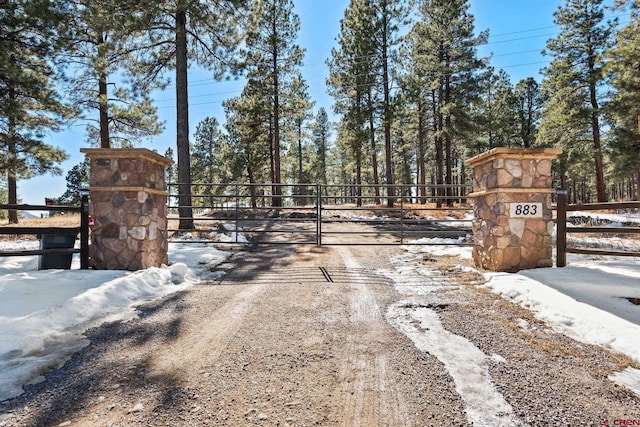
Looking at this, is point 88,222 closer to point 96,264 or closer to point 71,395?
point 96,264

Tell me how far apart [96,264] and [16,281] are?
3.03 ft

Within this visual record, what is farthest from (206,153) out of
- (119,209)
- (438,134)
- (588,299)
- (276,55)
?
(588,299)

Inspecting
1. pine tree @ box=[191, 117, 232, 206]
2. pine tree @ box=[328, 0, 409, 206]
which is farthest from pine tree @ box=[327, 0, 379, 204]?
pine tree @ box=[191, 117, 232, 206]

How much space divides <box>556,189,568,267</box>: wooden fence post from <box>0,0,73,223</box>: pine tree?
35.5ft

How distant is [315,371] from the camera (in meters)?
1.96

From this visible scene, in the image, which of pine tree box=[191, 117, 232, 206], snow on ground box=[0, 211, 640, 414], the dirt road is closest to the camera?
the dirt road

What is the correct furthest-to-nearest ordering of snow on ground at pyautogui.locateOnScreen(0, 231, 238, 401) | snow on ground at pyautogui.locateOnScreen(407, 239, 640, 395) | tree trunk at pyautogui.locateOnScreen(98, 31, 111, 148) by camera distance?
tree trunk at pyautogui.locateOnScreen(98, 31, 111, 148) → snow on ground at pyautogui.locateOnScreen(407, 239, 640, 395) → snow on ground at pyautogui.locateOnScreen(0, 231, 238, 401)

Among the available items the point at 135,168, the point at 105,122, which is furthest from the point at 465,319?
the point at 105,122

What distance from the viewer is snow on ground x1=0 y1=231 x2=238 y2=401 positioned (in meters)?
2.07

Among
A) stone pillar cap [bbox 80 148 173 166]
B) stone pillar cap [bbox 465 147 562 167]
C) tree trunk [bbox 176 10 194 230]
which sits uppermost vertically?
tree trunk [bbox 176 10 194 230]

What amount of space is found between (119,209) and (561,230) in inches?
236

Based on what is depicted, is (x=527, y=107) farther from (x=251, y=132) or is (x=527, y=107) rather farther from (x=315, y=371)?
(x=315, y=371)

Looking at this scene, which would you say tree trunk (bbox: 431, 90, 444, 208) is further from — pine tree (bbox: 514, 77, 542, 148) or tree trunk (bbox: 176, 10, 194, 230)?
tree trunk (bbox: 176, 10, 194, 230)

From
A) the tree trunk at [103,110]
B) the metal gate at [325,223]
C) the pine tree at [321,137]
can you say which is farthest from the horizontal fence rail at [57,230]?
the pine tree at [321,137]
